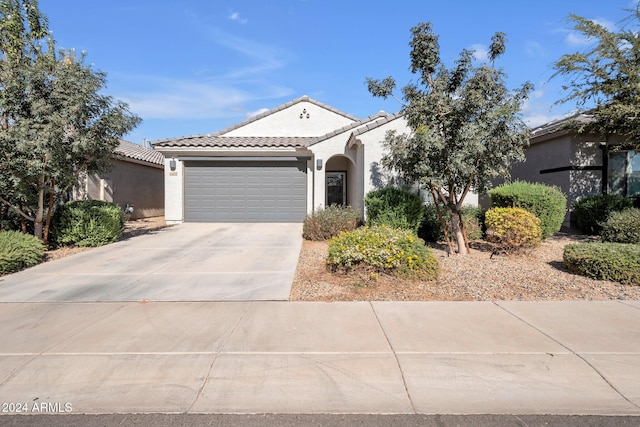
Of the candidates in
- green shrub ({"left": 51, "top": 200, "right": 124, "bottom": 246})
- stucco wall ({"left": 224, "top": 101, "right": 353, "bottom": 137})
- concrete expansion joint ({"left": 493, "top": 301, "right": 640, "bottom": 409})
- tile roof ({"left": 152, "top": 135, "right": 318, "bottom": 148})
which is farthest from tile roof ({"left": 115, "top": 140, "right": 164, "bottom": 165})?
concrete expansion joint ({"left": 493, "top": 301, "right": 640, "bottom": 409})

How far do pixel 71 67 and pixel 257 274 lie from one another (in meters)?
6.97

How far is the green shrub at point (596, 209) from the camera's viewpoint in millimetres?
10945

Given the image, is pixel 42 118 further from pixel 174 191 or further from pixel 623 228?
pixel 623 228

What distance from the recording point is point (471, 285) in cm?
645

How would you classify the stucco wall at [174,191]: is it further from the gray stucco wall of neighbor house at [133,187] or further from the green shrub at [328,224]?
the green shrub at [328,224]

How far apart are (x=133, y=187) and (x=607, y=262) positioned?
18.6 meters

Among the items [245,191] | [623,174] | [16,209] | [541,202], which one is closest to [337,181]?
[245,191]

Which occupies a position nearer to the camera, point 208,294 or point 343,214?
point 208,294

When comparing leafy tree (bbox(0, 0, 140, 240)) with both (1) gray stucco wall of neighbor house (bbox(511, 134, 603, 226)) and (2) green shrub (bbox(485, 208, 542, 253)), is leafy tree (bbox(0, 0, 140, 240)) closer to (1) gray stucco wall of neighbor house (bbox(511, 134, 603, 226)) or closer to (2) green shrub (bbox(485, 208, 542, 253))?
(2) green shrub (bbox(485, 208, 542, 253))

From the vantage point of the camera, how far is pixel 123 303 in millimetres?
5617

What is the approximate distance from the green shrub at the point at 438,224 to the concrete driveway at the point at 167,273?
12.4 ft

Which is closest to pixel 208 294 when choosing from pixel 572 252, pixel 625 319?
pixel 625 319

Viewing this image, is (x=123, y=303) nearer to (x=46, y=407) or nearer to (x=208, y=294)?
(x=208, y=294)

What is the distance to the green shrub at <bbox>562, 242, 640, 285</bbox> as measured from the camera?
645cm
